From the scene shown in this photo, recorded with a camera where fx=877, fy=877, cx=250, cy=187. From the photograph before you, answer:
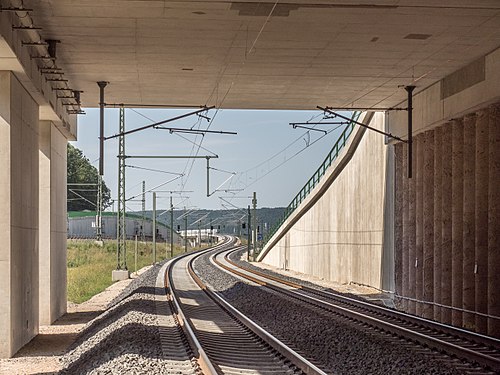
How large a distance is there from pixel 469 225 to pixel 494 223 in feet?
5.47

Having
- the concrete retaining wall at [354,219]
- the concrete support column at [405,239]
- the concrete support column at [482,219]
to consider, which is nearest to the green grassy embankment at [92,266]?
the concrete retaining wall at [354,219]

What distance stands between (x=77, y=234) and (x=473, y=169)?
9351 cm

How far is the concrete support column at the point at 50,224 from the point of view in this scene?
87.5ft

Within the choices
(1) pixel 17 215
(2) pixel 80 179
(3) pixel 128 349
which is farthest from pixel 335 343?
(2) pixel 80 179

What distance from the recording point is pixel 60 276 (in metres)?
29.6

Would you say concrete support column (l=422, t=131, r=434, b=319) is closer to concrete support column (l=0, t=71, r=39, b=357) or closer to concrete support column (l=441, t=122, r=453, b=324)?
concrete support column (l=441, t=122, r=453, b=324)

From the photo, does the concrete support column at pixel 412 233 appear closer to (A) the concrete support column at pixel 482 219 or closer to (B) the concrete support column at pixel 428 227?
(B) the concrete support column at pixel 428 227

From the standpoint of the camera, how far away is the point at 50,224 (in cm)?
2709

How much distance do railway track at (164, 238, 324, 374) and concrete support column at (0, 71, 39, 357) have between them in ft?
12.4

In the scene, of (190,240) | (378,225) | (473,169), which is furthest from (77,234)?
(473,169)

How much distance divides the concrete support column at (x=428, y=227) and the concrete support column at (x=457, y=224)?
216cm

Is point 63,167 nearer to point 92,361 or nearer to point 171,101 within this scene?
point 171,101

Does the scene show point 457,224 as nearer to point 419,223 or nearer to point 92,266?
point 419,223

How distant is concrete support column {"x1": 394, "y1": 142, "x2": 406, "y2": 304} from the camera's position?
2900cm
